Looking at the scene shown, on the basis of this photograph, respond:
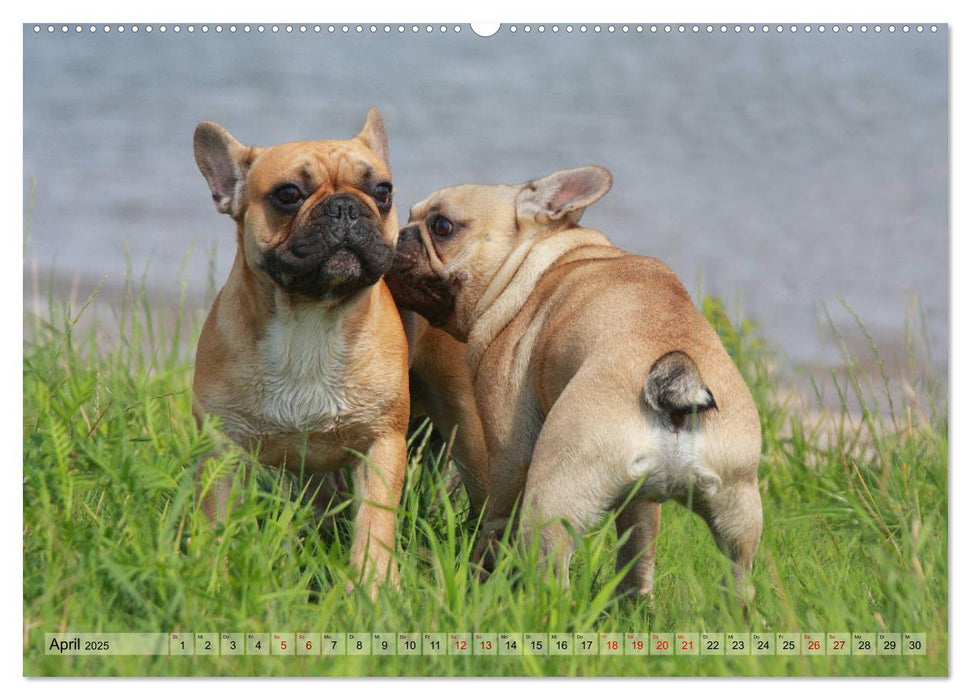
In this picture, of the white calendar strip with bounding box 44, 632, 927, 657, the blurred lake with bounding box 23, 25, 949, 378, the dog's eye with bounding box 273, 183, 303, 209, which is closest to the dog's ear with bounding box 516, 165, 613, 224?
the blurred lake with bounding box 23, 25, 949, 378

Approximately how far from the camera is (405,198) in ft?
14.0

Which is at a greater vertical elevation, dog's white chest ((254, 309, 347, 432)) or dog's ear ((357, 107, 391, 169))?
dog's ear ((357, 107, 391, 169))

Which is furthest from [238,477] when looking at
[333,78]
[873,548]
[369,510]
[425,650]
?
[873,548]

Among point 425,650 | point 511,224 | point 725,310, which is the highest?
point 511,224

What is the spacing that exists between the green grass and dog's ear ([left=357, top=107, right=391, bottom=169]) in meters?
1.18

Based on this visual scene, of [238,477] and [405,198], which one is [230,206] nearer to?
[405,198]

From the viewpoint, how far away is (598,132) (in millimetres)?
4070

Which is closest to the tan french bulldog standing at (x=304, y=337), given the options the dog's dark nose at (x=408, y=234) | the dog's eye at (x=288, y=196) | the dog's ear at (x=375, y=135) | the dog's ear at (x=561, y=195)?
the dog's eye at (x=288, y=196)

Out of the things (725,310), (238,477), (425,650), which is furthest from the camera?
(725,310)

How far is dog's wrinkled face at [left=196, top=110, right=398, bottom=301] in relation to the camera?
3717 millimetres

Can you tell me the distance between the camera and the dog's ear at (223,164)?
4.00 metres

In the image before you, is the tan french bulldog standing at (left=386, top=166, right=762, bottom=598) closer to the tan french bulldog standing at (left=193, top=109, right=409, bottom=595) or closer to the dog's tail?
the dog's tail

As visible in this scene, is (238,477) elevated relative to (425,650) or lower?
elevated

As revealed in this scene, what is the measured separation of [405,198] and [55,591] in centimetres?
183
